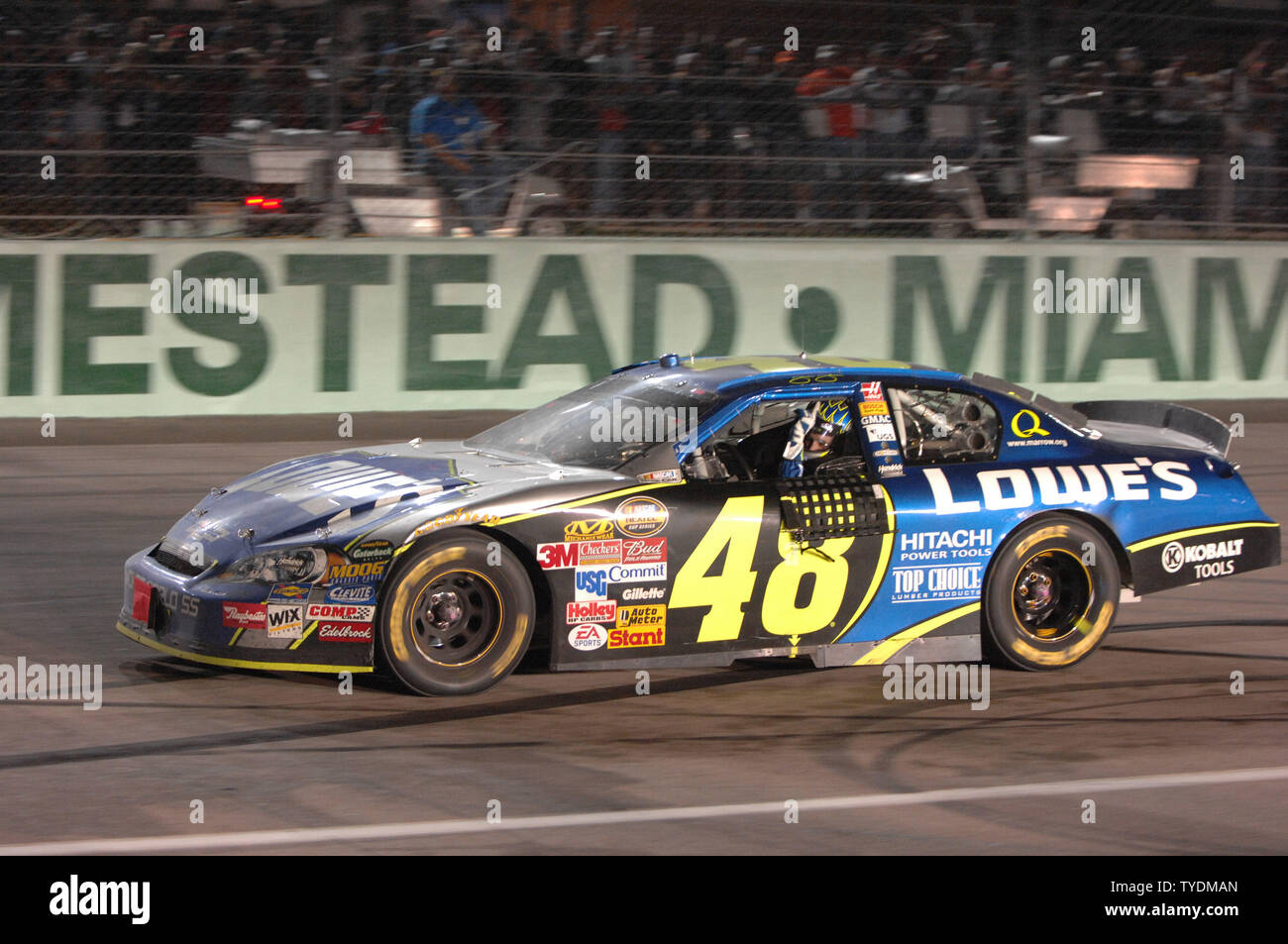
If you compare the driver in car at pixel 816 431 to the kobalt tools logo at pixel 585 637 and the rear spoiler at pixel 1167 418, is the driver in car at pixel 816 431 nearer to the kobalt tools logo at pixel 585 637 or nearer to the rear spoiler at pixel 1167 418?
the kobalt tools logo at pixel 585 637

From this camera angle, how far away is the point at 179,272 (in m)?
13.3

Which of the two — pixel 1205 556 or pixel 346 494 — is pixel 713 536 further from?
pixel 1205 556

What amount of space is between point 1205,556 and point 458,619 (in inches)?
136

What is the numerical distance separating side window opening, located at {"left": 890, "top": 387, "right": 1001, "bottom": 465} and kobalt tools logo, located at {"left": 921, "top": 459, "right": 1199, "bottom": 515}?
0.38ft

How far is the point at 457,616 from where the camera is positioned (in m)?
6.76

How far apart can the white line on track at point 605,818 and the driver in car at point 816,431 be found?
6.28 feet

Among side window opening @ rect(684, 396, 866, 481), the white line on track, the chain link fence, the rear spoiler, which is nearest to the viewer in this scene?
the white line on track

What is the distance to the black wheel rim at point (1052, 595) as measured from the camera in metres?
7.65

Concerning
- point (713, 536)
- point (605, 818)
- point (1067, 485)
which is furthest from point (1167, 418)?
point (605, 818)

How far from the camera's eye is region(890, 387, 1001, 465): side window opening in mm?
7562

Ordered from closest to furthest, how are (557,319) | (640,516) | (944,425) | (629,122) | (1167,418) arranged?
(640,516), (944,425), (1167,418), (557,319), (629,122)

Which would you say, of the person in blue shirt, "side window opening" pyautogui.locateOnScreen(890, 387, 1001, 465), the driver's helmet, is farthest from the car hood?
the person in blue shirt

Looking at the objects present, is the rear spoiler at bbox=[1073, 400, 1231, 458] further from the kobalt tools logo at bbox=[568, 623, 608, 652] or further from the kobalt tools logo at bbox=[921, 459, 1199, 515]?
the kobalt tools logo at bbox=[568, 623, 608, 652]

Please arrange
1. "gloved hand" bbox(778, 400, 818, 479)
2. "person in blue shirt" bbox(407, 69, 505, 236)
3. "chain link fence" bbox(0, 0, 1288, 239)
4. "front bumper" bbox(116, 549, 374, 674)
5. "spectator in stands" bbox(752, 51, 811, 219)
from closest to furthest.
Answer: "front bumper" bbox(116, 549, 374, 674) → "gloved hand" bbox(778, 400, 818, 479) → "chain link fence" bbox(0, 0, 1288, 239) → "person in blue shirt" bbox(407, 69, 505, 236) → "spectator in stands" bbox(752, 51, 811, 219)
